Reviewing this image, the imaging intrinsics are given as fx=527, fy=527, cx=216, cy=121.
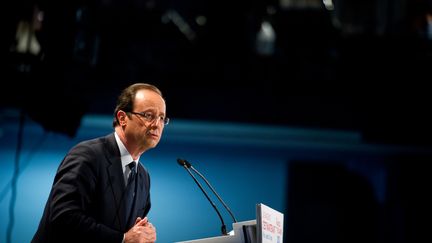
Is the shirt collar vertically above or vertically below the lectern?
above

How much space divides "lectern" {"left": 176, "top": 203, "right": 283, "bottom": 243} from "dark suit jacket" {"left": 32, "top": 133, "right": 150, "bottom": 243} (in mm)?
413

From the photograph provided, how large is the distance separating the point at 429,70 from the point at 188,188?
2741 millimetres

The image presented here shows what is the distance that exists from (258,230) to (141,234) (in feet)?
1.59

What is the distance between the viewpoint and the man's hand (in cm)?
206

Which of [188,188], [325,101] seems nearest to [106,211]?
[188,188]

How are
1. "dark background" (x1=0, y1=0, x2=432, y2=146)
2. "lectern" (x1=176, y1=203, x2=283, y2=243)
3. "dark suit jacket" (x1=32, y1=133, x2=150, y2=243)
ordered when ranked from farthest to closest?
"dark background" (x1=0, y1=0, x2=432, y2=146) < "lectern" (x1=176, y1=203, x2=283, y2=243) < "dark suit jacket" (x1=32, y1=133, x2=150, y2=243)

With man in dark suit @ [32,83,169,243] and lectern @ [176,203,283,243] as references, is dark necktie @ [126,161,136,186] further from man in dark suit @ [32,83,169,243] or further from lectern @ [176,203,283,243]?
lectern @ [176,203,283,243]

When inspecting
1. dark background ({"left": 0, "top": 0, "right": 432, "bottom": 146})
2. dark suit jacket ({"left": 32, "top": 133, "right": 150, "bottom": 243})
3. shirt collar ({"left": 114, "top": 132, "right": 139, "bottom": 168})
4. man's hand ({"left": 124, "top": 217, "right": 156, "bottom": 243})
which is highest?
dark background ({"left": 0, "top": 0, "right": 432, "bottom": 146})

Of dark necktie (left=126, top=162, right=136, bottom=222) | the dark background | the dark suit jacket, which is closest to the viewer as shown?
the dark suit jacket

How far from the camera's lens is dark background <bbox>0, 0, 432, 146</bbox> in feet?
16.3

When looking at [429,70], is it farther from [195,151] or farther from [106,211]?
[106,211]

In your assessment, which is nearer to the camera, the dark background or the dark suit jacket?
the dark suit jacket

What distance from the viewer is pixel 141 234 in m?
2.08

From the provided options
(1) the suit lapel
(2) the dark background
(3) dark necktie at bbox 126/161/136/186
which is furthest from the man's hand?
(2) the dark background
